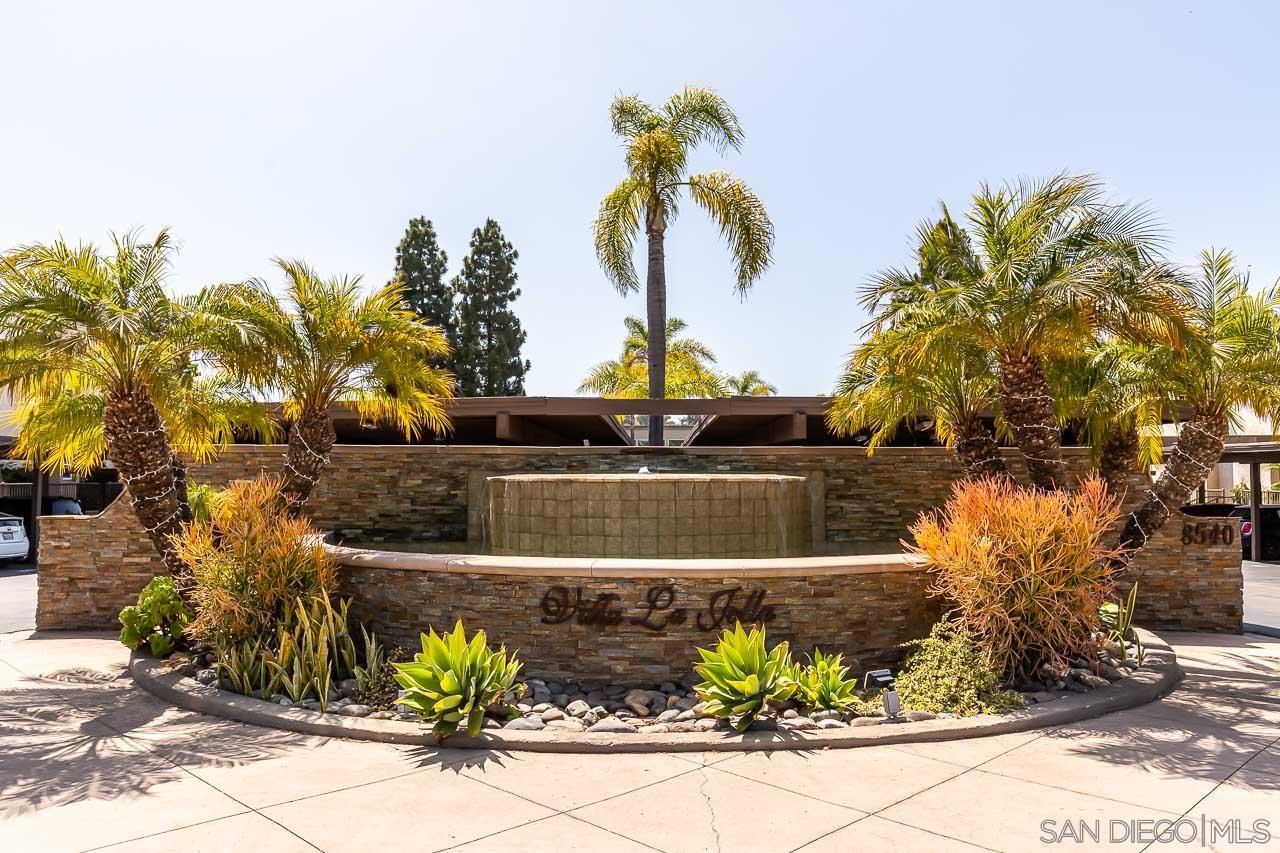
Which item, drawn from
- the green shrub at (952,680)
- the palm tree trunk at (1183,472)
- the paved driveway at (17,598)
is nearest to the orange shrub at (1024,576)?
the green shrub at (952,680)

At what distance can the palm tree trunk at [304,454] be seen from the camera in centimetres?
1030

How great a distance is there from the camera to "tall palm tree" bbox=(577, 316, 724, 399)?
3425cm

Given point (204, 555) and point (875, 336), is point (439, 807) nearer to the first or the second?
point (204, 555)

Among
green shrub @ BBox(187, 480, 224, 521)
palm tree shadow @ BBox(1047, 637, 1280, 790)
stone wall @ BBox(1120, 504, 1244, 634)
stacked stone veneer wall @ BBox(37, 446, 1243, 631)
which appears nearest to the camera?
palm tree shadow @ BBox(1047, 637, 1280, 790)

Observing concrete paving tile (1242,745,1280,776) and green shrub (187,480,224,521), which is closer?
concrete paving tile (1242,745,1280,776)

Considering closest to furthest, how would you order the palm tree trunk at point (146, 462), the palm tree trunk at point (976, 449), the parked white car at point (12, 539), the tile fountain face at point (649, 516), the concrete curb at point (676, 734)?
the concrete curb at point (676, 734) → the palm tree trunk at point (146, 462) → the palm tree trunk at point (976, 449) → the tile fountain face at point (649, 516) → the parked white car at point (12, 539)

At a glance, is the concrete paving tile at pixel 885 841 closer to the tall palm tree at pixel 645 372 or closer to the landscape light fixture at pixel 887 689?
the landscape light fixture at pixel 887 689

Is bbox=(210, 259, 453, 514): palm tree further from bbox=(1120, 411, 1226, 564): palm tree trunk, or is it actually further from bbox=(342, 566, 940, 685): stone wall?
bbox=(1120, 411, 1226, 564): palm tree trunk

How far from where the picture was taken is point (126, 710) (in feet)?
25.2

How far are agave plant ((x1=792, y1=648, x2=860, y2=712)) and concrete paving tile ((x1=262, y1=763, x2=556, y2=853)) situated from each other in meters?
2.68

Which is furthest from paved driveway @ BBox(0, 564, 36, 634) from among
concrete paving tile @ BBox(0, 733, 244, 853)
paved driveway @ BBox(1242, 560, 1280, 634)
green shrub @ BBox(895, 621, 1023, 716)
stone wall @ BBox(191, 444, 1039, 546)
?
paved driveway @ BBox(1242, 560, 1280, 634)

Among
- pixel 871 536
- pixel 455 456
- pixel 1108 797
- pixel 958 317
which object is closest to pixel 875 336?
pixel 958 317

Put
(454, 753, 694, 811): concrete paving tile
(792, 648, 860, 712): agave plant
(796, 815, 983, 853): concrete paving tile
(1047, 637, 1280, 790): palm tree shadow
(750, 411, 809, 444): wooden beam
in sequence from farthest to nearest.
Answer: (750, 411, 809, 444): wooden beam < (792, 648, 860, 712): agave plant < (1047, 637, 1280, 790): palm tree shadow < (454, 753, 694, 811): concrete paving tile < (796, 815, 983, 853): concrete paving tile

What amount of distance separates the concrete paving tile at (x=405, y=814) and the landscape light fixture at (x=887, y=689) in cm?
311
